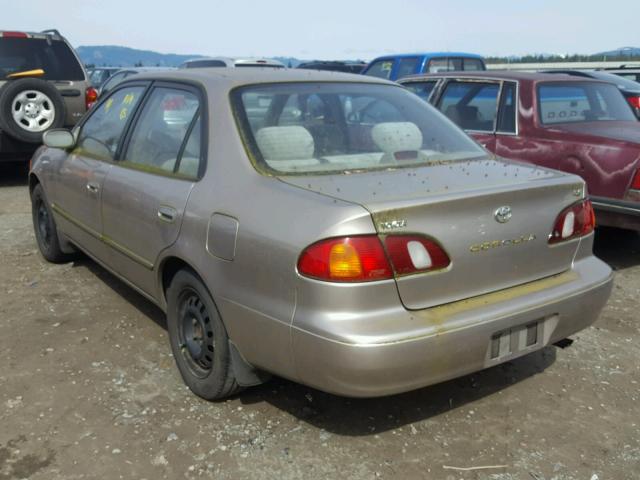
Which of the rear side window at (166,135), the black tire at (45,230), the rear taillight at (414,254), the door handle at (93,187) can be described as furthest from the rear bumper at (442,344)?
the black tire at (45,230)

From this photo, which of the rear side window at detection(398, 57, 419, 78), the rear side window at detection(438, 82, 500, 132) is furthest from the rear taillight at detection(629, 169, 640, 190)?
the rear side window at detection(398, 57, 419, 78)

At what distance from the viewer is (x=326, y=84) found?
3.54 metres

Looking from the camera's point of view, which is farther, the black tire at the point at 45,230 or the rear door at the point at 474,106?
the rear door at the point at 474,106

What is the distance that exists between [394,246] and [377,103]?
4.46 ft

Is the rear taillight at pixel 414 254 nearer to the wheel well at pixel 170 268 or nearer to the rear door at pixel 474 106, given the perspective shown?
the wheel well at pixel 170 268

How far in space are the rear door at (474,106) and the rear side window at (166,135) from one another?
9.96 feet

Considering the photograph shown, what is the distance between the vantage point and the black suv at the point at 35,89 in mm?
7453

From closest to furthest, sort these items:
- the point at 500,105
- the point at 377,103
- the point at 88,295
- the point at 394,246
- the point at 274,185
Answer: the point at 394,246
the point at 274,185
the point at 377,103
the point at 88,295
the point at 500,105

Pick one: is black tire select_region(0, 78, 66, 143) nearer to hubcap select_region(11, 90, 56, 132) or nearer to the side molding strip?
hubcap select_region(11, 90, 56, 132)

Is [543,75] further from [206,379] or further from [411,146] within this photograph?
[206,379]

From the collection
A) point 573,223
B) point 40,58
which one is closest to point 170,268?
point 573,223

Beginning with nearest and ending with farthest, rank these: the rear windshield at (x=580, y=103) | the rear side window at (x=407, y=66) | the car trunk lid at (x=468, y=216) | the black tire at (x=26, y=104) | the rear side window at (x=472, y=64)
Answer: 1. the car trunk lid at (x=468, y=216)
2. the rear windshield at (x=580, y=103)
3. the black tire at (x=26, y=104)
4. the rear side window at (x=407, y=66)
5. the rear side window at (x=472, y=64)

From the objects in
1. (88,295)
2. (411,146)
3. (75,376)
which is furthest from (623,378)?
(88,295)

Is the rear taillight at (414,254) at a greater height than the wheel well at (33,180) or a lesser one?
greater
